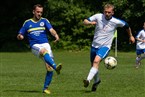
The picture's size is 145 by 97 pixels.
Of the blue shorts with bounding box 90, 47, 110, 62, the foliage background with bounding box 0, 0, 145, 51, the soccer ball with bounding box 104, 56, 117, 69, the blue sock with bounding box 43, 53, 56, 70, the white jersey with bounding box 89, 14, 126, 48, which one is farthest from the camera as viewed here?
the foliage background with bounding box 0, 0, 145, 51

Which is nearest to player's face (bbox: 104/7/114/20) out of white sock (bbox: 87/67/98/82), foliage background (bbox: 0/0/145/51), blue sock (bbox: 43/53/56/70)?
white sock (bbox: 87/67/98/82)

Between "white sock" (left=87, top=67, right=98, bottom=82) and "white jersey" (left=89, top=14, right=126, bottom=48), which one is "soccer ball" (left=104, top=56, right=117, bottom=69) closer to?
"white jersey" (left=89, top=14, right=126, bottom=48)

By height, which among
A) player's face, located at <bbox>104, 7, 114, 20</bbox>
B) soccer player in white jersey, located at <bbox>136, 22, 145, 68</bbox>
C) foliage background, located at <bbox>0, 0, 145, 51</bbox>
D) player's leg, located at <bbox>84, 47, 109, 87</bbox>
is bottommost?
foliage background, located at <bbox>0, 0, 145, 51</bbox>

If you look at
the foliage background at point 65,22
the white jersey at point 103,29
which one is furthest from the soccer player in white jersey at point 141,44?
the foliage background at point 65,22

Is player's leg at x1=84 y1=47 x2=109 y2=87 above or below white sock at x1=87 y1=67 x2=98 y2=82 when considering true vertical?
above

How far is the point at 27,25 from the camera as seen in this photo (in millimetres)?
12766

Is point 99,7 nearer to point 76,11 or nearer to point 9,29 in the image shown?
point 76,11

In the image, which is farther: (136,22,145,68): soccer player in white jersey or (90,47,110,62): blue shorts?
(136,22,145,68): soccer player in white jersey

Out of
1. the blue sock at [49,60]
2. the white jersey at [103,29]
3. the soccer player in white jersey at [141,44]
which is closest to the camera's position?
the blue sock at [49,60]

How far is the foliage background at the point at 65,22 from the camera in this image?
43.8 meters

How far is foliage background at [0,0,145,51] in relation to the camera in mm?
43812

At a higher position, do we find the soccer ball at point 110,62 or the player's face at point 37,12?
the player's face at point 37,12

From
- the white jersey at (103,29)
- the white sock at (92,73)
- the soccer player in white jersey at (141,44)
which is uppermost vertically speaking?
the white jersey at (103,29)

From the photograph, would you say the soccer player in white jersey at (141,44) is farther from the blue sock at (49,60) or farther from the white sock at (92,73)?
the blue sock at (49,60)
